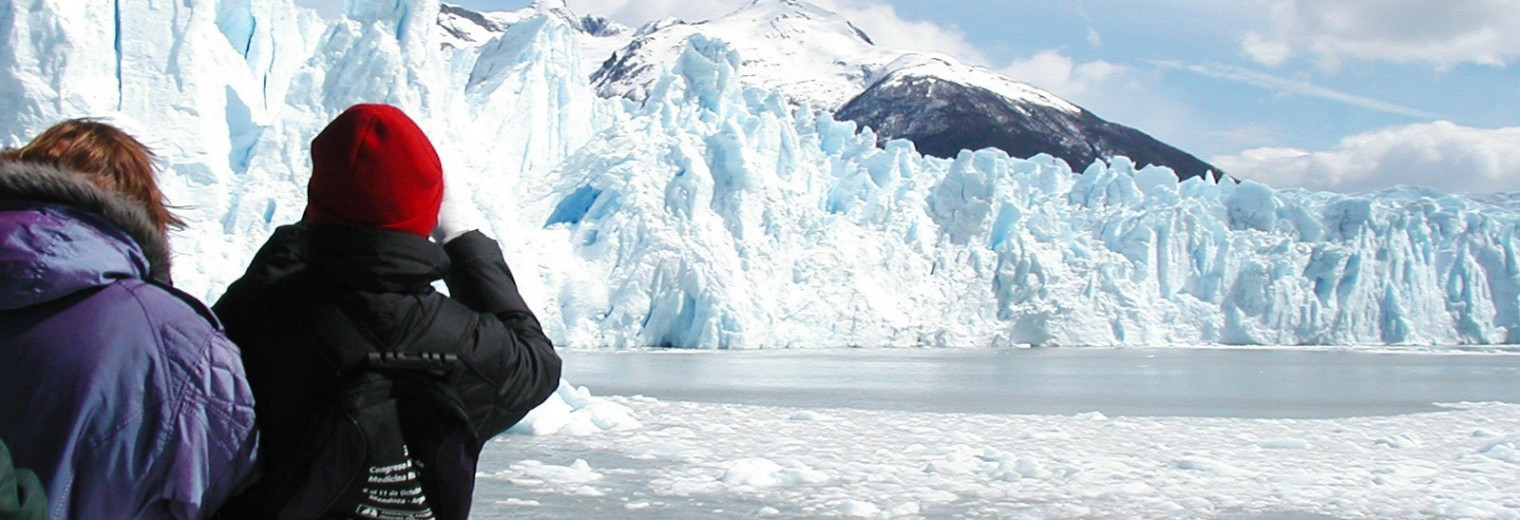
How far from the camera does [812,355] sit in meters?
23.0

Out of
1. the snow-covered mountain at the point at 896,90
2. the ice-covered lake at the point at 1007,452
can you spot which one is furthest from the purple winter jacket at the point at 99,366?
the snow-covered mountain at the point at 896,90

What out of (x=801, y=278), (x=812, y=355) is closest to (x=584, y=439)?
(x=812, y=355)

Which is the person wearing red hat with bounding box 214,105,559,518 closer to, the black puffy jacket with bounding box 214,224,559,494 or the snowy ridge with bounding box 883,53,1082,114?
the black puffy jacket with bounding box 214,224,559,494

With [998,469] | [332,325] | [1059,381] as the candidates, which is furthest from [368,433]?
[1059,381]

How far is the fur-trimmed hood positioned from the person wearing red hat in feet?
0.37

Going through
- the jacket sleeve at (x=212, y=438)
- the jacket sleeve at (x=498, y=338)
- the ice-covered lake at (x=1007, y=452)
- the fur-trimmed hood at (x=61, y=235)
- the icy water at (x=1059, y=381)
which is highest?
the fur-trimmed hood at (x=61, y=235)

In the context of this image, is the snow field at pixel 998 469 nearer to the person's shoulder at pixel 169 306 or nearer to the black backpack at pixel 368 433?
the black backpack at pixel 368 433

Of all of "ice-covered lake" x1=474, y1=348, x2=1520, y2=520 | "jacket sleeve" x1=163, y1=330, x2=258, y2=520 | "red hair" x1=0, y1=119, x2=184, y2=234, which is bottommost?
"ice-covered lake" x1=474, y1=348, x2=1520, y2=520

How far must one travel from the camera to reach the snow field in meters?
5.59

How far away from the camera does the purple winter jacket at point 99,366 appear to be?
Result: 1.08 m

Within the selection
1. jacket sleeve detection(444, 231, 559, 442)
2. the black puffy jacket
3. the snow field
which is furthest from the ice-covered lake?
the black puffy jacket

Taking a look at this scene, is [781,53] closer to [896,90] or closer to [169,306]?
[896,90]

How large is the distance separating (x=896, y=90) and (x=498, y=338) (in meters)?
75.3

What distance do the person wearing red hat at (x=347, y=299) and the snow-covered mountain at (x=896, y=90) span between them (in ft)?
221
